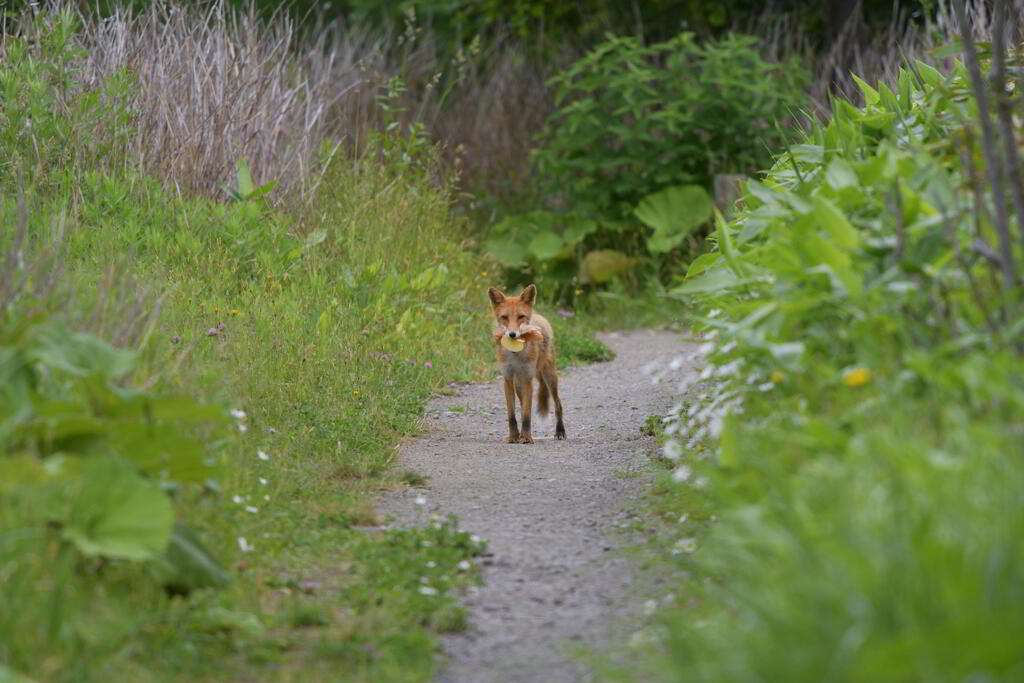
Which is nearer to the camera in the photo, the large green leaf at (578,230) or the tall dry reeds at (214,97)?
the tall dry reeds at (214,97)

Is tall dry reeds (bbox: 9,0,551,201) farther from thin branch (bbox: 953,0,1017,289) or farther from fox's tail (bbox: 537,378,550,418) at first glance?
thin branch (bbox: 953,0,1017,289)

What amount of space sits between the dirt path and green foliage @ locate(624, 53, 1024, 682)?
1.10ft

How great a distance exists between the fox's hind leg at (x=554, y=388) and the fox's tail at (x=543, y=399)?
0.02 m

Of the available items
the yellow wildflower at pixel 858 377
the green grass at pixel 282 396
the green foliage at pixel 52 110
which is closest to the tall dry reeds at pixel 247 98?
the green foliage at pixel 52 110

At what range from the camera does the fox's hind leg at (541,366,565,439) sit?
8.27 metres

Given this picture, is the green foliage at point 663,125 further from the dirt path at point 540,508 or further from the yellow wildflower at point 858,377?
the yellow wildflower at point 858,377

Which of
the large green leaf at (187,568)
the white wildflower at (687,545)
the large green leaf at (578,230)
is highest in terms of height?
the large green leaf at (578,230)

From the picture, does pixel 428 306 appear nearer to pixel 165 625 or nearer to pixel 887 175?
pixel 887 175

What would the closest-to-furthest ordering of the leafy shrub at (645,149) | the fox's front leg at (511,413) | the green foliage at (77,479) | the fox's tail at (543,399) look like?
1. the green foliage at (77,479)
2. the fox's front leg at (511,413)
3. the fox's tail at (543,399)
4. the leafy shrub at (645,149)

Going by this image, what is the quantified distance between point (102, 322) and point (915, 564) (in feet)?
11.2

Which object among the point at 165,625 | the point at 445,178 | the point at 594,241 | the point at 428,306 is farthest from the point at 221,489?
the point at 594,241

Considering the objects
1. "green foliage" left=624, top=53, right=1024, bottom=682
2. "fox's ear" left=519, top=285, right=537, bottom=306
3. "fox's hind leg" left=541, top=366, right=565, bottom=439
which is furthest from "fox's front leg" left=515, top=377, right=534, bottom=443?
"green foliage" left=624, top=53, right=1024, bottom=682

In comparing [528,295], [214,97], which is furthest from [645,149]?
[528,295]

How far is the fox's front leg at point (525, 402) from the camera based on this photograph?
802 cm
